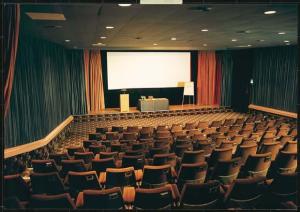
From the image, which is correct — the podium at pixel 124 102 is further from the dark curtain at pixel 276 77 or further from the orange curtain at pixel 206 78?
the dark curtain at pixel 276 77

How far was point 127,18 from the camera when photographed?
5.49m

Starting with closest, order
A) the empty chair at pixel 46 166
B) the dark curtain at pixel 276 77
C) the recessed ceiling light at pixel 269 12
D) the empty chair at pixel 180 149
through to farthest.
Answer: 1. the empty chair at pixel 46 166
2. the recessed ceiling light at pixel 269 12
3. the empty chair at pixel 180 149
4. the dark curtain at pixel 276 77

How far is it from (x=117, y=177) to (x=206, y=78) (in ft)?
45.6

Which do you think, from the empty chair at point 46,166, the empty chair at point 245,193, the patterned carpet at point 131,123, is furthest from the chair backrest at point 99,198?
the patterned carpet at point 131,123

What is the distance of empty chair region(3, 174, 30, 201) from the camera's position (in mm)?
3709

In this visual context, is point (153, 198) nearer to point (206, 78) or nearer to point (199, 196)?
point (199, 196)

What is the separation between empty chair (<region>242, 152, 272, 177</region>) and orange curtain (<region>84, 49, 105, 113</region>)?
11.1m

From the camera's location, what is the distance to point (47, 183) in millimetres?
3934

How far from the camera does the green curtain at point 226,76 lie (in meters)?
16.7

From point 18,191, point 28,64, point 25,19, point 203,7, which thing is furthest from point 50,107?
point 203,7

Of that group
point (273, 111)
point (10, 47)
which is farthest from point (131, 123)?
point (10, 47)

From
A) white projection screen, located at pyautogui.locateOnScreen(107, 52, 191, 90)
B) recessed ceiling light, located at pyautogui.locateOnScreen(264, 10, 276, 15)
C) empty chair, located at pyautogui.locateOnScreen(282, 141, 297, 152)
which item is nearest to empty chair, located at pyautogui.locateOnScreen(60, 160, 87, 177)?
empty chair, located at pyautogui.locateOnScreen(282, 141, 297, 152)

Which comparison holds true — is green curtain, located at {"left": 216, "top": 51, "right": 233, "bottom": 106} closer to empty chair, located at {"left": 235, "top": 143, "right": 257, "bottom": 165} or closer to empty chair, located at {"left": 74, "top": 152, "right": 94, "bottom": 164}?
empty chair, located at {"left": 235, "top": 143, "right": 257, "bottom": 165}

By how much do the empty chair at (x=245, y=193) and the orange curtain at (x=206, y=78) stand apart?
13.7 m
